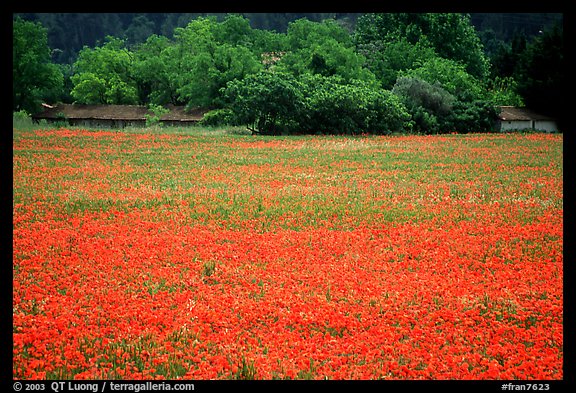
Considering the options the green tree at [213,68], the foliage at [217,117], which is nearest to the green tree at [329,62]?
the green tree at [213,68]

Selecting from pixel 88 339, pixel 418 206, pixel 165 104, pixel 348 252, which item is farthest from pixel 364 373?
pixel 165 104

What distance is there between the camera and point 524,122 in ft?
203

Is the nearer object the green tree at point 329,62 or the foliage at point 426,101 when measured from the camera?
the foliage at point 426,101

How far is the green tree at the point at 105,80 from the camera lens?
79.8 meters

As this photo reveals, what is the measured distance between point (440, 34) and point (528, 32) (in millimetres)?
52106

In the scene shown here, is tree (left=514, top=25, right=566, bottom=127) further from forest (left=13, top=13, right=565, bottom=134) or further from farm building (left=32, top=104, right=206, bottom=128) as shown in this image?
farm building (left=32, top=104, right=206, bottom=128)

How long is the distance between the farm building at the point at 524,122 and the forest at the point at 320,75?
1.89 m

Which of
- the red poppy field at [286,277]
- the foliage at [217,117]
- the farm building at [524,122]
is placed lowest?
the foliage at [217,117]

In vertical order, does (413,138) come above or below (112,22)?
below

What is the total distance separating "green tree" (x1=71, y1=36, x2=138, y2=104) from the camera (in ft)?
262

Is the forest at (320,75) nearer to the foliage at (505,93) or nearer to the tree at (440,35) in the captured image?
the tree at (440,35)

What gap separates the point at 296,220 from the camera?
52.5ft

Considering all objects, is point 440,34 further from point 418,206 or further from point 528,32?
point 418,206

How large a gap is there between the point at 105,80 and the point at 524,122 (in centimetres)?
5785
